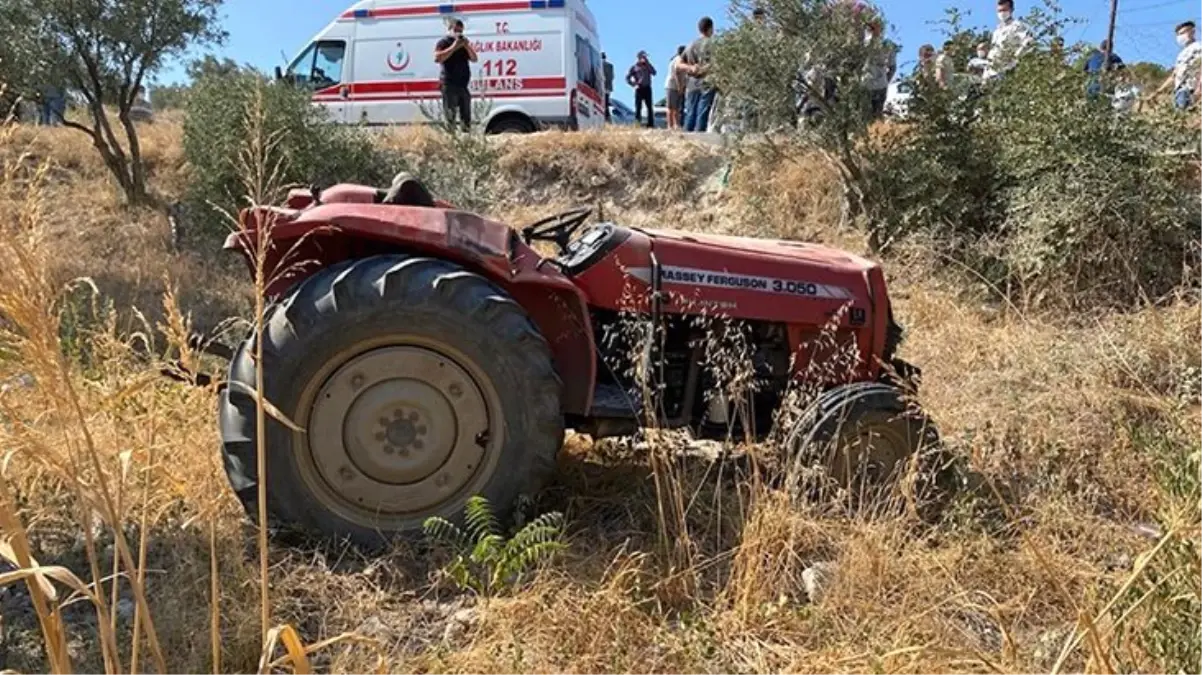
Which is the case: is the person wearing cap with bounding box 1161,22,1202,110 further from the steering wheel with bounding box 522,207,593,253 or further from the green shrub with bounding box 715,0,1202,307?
the steering wheel with bounding box 522,207,593,253

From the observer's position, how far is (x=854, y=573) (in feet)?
9.46

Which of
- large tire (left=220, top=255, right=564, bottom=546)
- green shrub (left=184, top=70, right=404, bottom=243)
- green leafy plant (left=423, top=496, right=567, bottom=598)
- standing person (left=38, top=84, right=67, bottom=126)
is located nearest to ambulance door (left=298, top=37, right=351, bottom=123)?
green shrub (left=184, top=70, right=404, bottom=243)

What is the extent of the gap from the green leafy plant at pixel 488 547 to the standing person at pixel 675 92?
11.2 meters

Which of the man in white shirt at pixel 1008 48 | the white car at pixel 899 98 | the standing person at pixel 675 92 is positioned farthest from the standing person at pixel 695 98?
the man in white shirt at pixel 1008 48

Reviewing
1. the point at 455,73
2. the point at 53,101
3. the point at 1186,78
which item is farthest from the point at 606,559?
the point at 53,101

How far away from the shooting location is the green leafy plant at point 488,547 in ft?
8.93

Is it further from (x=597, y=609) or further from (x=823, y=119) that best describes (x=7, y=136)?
(x=823, y=119)

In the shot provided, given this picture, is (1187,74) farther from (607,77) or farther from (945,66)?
(607,77)

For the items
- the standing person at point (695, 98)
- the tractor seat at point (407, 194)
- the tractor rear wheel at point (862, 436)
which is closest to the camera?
the tractor rear wheel at point (862, 436)

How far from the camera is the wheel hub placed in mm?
3021

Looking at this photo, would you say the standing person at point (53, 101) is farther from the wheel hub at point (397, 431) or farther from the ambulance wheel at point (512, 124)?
the wheel hub at point (397, 431)

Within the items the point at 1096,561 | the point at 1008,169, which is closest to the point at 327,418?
the point at 1096,561

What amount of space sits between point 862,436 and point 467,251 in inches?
62.6

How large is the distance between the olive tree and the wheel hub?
7.57m
